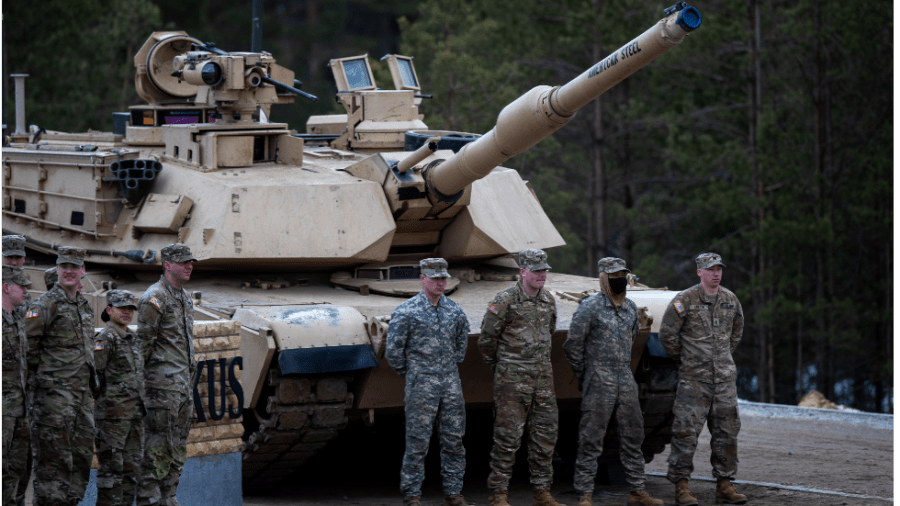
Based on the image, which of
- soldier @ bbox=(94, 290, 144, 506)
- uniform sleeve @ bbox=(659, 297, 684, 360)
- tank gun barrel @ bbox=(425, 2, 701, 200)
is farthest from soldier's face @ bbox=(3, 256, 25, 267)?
uniform sleeve @ bbox=(659, 297, 684, 360)

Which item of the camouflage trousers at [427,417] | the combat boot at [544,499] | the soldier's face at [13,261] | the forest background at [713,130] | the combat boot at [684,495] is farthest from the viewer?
the forest background at [713,130]

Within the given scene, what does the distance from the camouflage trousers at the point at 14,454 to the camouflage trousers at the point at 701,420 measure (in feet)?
14.8

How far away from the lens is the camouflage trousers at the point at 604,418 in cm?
856

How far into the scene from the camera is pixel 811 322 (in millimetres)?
19703

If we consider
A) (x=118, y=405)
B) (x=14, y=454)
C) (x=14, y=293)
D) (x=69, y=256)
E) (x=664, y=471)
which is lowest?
(x=664, y=471)

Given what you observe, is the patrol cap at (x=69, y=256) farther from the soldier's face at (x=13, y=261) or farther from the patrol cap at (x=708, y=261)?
the patrol cap at (x=708, y=261)

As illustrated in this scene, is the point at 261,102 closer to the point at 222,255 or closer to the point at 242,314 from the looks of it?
the point at 222,255

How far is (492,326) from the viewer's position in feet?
27.1

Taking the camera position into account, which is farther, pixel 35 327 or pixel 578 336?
pixel 578 336

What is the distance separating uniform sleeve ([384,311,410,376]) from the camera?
26.5 feet

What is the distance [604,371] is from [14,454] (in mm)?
4033

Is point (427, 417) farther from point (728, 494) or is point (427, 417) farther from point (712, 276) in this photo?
point (728, 494)

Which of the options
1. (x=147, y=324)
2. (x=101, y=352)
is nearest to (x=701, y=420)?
(x=147, y=324)

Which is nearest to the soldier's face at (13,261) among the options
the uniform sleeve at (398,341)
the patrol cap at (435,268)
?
the uniform sleeve at (398,341)
